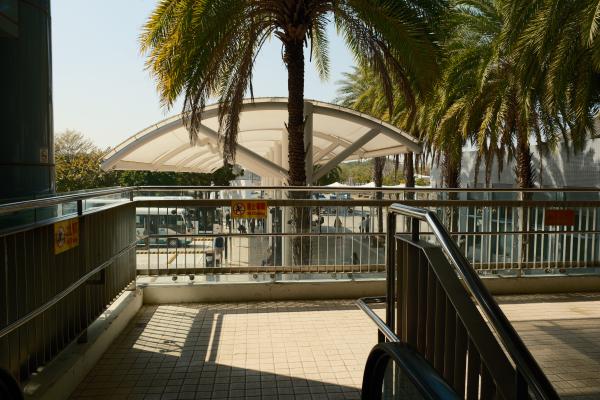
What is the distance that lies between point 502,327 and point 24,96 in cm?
379

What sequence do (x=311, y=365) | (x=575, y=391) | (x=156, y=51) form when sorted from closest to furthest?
(x=575, y=391), (x=311, y=365), (x=156, y=51)

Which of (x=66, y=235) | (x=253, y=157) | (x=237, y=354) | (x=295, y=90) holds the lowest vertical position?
(x=237, y=354)

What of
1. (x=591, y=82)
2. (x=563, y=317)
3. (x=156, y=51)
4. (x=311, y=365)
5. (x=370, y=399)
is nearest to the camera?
(x=370, y=399)

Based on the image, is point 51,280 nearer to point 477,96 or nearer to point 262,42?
point 262,42

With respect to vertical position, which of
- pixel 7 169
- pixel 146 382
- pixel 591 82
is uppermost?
pixel 591 82

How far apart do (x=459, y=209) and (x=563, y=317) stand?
1.90 metres

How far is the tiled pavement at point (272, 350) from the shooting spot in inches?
161

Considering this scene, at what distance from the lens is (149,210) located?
6.65 m

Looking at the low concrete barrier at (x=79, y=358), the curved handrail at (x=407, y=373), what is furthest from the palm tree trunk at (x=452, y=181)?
the curved handrail at (x=407, y=373)

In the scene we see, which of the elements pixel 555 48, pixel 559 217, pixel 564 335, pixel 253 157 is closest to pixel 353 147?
pixel 253 157

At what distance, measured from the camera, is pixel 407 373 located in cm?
224

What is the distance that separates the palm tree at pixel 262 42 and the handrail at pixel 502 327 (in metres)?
6.89

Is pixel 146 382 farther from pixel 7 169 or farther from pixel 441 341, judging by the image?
pixel 441 341

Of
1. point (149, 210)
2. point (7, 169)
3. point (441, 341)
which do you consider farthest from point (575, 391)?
point (149, 210)
